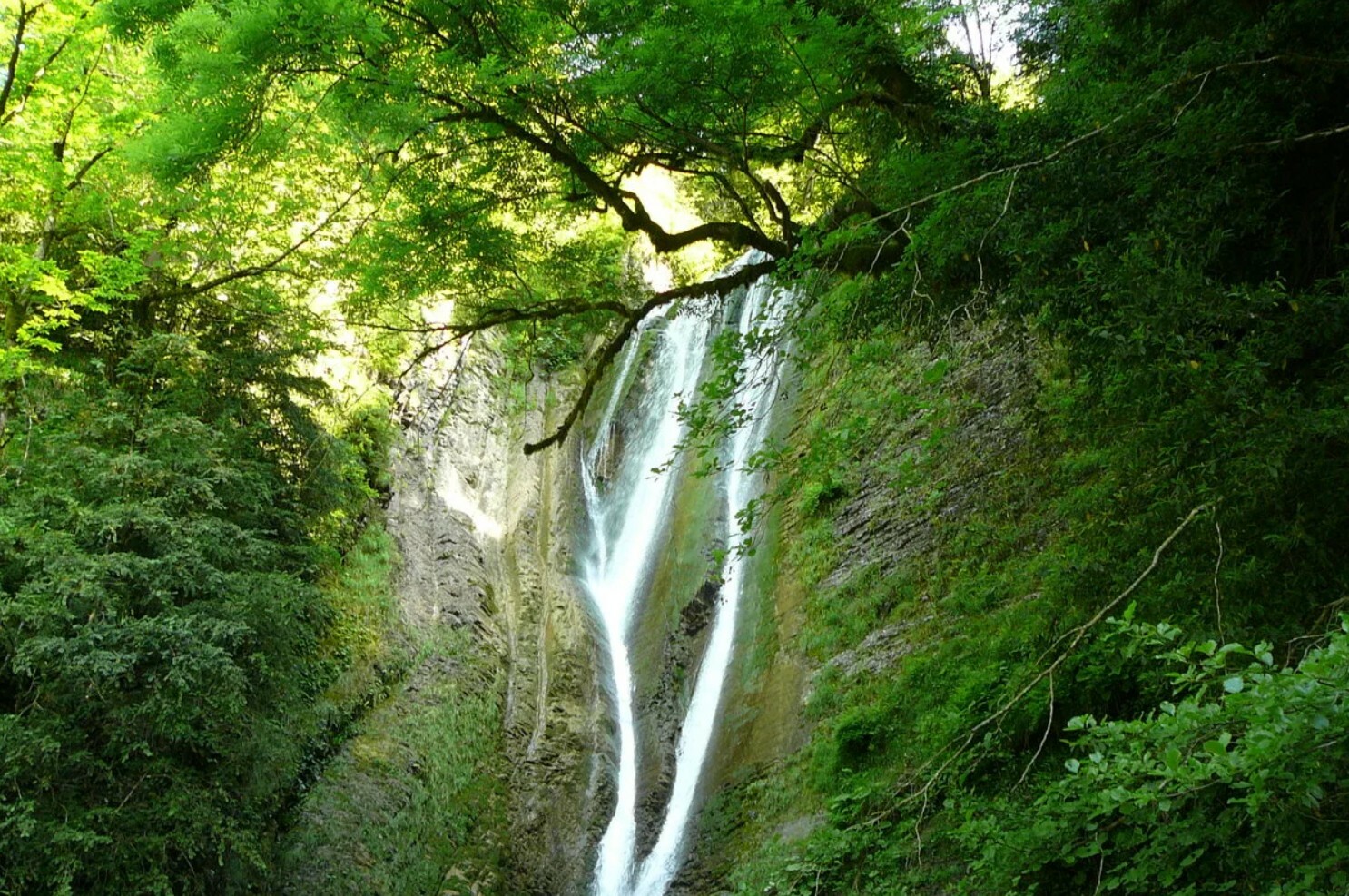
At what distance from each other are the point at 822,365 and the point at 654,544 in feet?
28.1

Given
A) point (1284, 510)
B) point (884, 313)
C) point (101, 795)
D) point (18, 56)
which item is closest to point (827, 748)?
point (884, 313)

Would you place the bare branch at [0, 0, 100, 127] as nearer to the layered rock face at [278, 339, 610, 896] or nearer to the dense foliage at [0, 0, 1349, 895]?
the dense foliage at [0, 0, 1349, 895]

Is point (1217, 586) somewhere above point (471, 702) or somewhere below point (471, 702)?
above

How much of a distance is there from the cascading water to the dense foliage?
58.5 inches

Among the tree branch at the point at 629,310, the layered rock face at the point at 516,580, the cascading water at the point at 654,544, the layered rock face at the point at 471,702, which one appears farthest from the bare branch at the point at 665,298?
the layered rock face at the point at 516,580

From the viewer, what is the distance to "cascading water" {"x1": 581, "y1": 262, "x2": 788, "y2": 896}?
404 inches

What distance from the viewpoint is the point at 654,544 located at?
15898 millimetres

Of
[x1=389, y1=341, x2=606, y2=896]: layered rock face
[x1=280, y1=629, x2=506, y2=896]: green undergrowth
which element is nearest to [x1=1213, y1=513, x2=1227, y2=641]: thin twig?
[x1=389, y1=341, x2=606, y2=896]: layered rock face

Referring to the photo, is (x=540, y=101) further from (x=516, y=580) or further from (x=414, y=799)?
(x=516, y=580)

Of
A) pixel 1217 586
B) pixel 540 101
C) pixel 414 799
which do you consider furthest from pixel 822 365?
pixel 414 799

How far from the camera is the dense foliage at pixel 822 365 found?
388 cm

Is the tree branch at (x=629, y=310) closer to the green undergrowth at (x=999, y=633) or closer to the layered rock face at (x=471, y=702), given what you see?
the green undergrowth at (x=999, y=633)

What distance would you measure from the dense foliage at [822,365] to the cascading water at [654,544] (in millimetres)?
1487

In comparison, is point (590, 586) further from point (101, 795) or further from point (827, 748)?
point (101, 795)
